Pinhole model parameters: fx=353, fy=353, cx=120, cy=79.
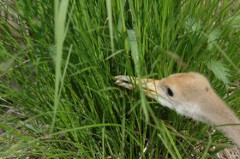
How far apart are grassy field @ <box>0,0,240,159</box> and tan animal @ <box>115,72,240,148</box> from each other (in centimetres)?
7

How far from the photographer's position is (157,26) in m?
1.49

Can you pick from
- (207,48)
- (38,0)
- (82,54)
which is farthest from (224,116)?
(38,0)

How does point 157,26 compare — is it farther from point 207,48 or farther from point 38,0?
point 38,0

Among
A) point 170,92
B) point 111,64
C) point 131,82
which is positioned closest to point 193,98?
point 170,92

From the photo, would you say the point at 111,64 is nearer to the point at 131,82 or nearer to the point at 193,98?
the point at 131,82

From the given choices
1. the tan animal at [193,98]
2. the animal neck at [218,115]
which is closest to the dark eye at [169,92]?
the tan animal at [193,98]

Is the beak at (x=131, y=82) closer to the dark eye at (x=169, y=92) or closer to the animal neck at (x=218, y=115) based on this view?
the dark eye at (x=169, y=92)

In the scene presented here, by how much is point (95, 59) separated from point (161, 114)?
0.43m

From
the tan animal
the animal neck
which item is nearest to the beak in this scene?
the tan animal

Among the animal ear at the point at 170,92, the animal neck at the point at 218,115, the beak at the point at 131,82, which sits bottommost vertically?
the animal neck at the point at 218,115

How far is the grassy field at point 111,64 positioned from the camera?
4.53 feet

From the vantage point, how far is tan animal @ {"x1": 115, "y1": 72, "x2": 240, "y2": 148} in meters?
1.31

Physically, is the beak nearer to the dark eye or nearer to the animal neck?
the dark eye

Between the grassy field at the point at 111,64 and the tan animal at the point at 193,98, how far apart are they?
0.22ft
